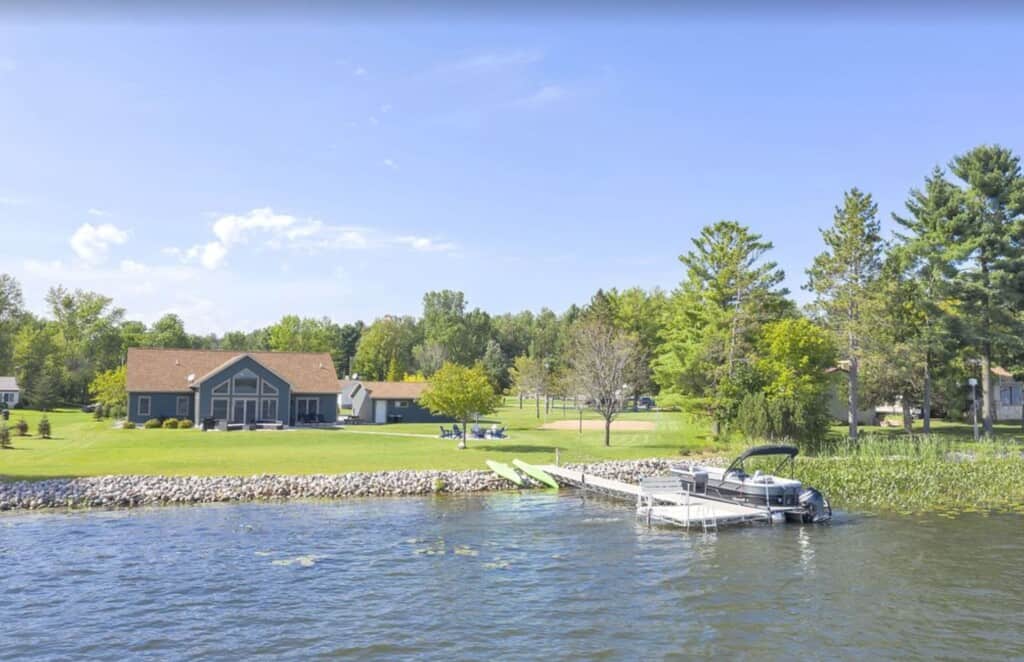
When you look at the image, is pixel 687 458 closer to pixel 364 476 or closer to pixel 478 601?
pixel 364 476

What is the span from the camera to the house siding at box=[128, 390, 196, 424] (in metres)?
55.9

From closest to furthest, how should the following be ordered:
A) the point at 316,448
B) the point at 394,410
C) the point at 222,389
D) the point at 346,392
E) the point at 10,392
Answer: the point at 316,448 → the point at 222,389 → the point at 394,410 → the point at 346,392 → the point at 10,392

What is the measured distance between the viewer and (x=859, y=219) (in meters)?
48.7

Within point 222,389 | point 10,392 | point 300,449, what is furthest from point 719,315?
point 10,392

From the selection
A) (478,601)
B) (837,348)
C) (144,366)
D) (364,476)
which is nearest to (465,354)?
(144,366)

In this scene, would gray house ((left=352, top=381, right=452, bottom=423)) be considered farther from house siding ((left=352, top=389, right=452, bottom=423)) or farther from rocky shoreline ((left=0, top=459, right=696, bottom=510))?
rocky shoreline ((left=0, top=459, right=696, bottom=510))

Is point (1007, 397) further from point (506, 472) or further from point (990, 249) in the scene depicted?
point (506, 472)

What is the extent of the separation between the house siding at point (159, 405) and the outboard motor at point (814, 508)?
46256 mm

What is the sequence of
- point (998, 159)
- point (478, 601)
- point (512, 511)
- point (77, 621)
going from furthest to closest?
point (998, 159) → point (512, 511) → point (478, 601) → point (77, 621)

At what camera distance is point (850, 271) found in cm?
4919

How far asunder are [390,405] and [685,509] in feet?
140

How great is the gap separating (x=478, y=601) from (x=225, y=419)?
4320cm

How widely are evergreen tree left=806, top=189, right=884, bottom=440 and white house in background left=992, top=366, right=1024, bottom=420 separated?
78.9ft

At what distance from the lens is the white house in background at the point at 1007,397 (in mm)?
64250
